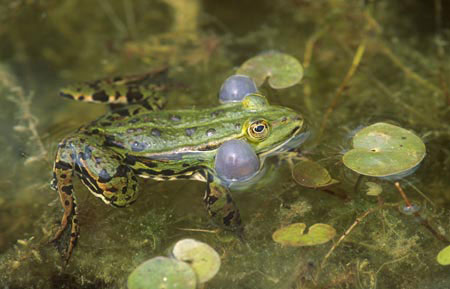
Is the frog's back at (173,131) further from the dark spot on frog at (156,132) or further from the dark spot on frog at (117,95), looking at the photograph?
the dark spot on frog at (117,95)

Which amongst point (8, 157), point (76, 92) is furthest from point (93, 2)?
point (8, 157)

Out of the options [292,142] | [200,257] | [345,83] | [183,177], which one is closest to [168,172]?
[183,177]

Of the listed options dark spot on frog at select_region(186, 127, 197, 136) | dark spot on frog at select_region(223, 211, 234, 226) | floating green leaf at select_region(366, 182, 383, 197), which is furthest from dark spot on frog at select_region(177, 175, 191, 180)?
floating green leaf at select_region(366, 182, 383, 197)

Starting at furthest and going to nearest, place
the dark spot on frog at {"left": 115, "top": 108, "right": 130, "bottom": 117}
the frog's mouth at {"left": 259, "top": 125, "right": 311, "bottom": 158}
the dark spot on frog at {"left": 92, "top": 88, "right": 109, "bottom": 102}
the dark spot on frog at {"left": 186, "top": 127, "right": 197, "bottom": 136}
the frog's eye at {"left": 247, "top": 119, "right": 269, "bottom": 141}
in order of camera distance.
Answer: the dark spot on frog at {"left": 92, "top": 88, "right": 109, "bottom": 102} → the dark spot on frog at {"left": 115, "top": 108, "right": 130, "bottom": 117} → the frog's mouth at {"left": 259, "top": 125, "right": 311, "bottom": 158} → the dark spot on frog at {"left": 186, "top": 127, "right": 197, "bottom": 136} → the frog's eye at {"left": 247, "top": 119, "right": 269, "bottom": 141}

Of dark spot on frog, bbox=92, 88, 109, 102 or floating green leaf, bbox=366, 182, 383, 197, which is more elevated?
dark spot on frog, bbox=92, 88, 109, 102

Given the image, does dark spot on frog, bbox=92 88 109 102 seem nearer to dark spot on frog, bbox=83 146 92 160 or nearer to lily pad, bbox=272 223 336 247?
dark spot on frog, bbox=83 146 92 160

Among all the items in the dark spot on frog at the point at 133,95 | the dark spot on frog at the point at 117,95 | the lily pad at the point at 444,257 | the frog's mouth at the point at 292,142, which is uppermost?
the dark spot on frog at the point at 117,95

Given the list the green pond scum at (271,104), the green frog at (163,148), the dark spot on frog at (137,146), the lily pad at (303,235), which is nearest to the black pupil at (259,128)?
the green frog at (163,148)
